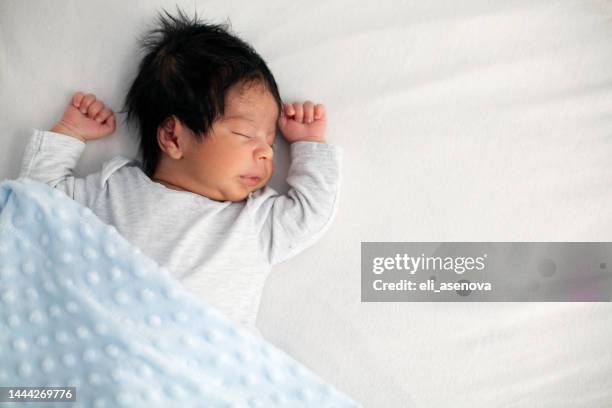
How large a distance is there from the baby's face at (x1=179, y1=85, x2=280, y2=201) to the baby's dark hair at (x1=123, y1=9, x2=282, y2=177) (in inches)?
0.7

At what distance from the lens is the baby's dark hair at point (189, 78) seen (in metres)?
1.03

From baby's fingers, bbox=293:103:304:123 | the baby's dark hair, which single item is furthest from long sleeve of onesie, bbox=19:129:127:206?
baby's fingers, bbox=293:103:304:123

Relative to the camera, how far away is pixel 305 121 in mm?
1108

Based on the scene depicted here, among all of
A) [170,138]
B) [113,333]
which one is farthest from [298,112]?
[113,333]

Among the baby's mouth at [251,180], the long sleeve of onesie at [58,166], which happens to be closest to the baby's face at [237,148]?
the baby's mouth at [251,180]

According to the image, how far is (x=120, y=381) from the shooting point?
85cm

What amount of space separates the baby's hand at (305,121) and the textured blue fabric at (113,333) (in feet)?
1.21

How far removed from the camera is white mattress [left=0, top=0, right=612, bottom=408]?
1.05 metres

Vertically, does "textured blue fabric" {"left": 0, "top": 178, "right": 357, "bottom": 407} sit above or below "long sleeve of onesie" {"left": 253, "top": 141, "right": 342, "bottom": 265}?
below

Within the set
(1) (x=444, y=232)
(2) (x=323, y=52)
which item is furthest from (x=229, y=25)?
(1) (x=444, y=232)

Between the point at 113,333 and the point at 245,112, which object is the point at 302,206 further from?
the point at 113,333

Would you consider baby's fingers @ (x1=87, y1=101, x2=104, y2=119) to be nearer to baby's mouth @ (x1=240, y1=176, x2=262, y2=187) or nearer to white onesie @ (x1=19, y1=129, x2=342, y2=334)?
white onesie @ (x1=19, y1=129, x2=342, y2=334)

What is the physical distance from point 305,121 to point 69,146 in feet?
1.46

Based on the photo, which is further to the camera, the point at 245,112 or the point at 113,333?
the point at 245,112
